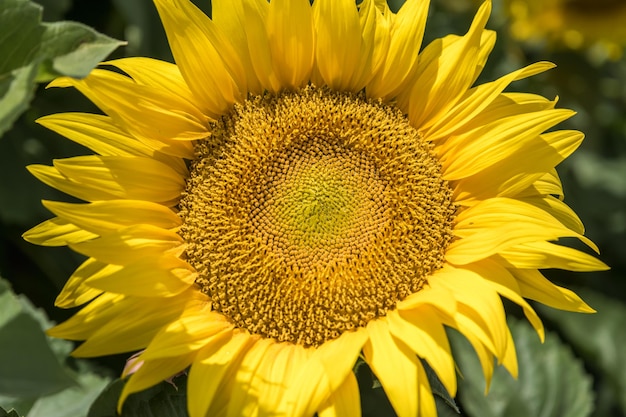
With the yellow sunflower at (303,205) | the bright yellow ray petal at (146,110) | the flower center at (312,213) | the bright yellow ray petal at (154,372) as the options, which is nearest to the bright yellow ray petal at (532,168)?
the yellow sunflower at (303,205)

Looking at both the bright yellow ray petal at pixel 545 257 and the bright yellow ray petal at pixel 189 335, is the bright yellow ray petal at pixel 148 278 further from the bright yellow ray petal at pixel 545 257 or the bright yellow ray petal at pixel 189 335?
the bright yellow ray petal at pixel 545 257

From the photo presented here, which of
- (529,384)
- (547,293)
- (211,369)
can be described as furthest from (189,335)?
(529,384)

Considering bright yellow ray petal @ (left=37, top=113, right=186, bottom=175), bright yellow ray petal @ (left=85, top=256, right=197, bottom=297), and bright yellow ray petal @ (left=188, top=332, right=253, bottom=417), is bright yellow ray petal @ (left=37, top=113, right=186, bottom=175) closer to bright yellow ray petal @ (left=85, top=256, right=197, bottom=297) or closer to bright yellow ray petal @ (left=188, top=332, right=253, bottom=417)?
bright yellow ray petal @ (left=85, top=256, right=197, bottom=297)

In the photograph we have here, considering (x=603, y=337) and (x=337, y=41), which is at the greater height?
(x=337, y=41)

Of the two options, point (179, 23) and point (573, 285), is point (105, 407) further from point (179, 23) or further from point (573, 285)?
point (573, 285)

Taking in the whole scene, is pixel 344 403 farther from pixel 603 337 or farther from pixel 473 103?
pixel 603 337

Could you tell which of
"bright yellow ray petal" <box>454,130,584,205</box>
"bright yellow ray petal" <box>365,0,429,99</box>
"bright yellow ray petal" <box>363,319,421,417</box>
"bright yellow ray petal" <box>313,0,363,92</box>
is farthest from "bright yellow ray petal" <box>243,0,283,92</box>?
"bright yellow ray petal" <box>363,319,421,417</box>
